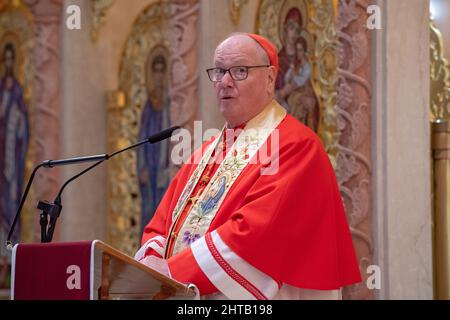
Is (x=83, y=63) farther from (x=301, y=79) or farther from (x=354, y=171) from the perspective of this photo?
(x=354, y=171)

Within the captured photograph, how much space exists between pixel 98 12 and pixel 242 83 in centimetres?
614

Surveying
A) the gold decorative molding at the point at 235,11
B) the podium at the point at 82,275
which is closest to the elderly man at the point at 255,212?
the podium at the point at 82,275

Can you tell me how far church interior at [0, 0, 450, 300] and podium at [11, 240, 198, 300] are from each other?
2187mm

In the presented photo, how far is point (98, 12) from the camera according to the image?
10883 millimetres

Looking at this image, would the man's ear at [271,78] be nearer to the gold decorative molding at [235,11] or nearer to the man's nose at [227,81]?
the man's nose at [227,81]

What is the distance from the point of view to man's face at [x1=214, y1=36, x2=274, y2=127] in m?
5.05

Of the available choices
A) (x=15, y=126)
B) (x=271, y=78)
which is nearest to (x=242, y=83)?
(x=271, y=78)

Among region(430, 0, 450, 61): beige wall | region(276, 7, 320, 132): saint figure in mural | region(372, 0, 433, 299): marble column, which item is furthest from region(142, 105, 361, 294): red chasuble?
region(430, 0, 450, 61): beige wall

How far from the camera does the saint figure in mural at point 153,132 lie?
429 inches

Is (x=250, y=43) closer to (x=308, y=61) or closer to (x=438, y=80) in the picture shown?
(x=438, y=80)

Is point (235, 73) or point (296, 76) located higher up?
point (296, 76)

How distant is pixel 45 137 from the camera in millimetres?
11109
